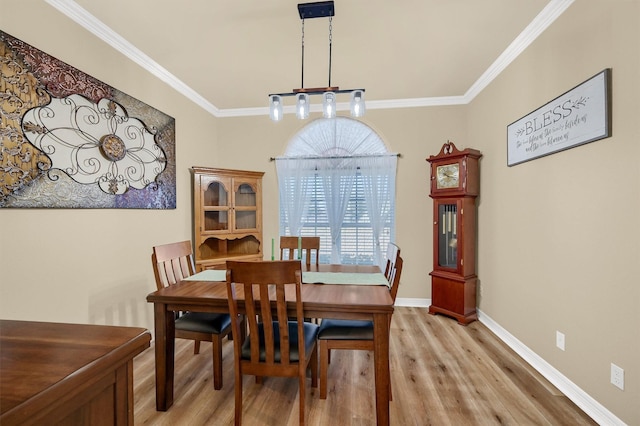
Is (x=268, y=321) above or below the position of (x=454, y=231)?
below

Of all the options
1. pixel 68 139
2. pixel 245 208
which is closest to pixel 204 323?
pixel 68 139

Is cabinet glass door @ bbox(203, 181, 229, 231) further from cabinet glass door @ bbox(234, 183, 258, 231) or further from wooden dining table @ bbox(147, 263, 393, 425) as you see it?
→ wooden dining table @ bbox(147, 263, 393, 425)

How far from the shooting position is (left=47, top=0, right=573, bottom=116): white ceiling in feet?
6.76

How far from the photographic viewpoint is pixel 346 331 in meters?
1.90

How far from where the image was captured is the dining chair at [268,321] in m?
1.54

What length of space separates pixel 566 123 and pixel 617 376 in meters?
1.55

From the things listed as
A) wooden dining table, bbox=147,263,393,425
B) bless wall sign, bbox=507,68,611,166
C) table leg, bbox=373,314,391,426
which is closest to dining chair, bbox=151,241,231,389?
wooden dining table, bbox=147,263,393,425

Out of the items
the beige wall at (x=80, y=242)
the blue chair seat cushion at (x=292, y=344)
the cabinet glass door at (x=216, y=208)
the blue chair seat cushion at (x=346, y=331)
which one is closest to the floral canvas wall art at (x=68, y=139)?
the beige wall at (x=80, y=242)

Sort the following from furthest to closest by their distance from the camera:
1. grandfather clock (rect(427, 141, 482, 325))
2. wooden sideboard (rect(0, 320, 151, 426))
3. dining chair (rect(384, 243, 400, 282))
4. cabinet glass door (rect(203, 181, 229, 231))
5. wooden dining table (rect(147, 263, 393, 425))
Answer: cabinet glass door (rect(203, 181, 229, 231)), grandfather clock (rect(427, 141, 482, 325)), dining chair (rect(384, 243, 400, 282)), wooden dining table (rect(147, 263, 393, 425)), wooden sideboard (rect(0, 320, 151, 426))

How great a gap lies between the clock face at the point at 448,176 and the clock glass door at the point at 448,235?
0.23m

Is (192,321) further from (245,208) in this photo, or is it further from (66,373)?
(245,208)

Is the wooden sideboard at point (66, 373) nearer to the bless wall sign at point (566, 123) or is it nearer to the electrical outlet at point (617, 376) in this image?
the electrical outlet at point (617, 376)

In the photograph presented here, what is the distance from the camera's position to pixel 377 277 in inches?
89.1

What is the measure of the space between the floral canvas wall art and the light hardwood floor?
1430mm
